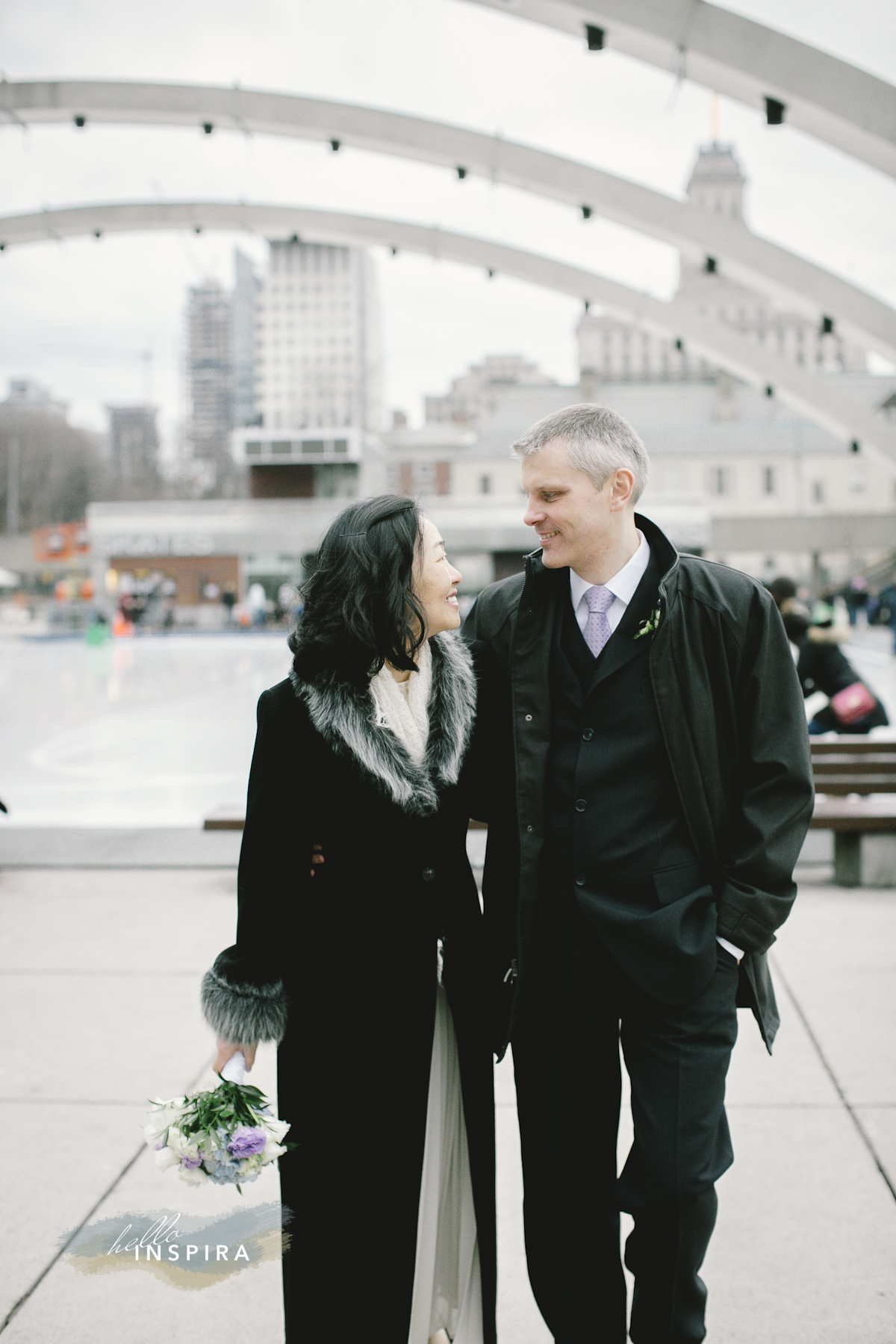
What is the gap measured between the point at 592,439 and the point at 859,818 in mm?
4302


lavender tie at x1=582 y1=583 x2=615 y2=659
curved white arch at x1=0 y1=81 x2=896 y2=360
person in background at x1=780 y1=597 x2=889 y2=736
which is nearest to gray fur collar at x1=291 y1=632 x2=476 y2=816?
lavender tie at x1=582 y1=583 x2=615 y2=659

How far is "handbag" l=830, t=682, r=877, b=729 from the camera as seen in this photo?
24.9ft

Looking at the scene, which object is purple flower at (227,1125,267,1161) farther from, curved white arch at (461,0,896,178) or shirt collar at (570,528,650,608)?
curved white arch at (461,0,896,178)

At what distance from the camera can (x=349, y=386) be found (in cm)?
10369

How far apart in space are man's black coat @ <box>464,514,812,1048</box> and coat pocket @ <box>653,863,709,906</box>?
0.05 ft

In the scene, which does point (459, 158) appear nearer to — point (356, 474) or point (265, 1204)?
point (265, 1204)

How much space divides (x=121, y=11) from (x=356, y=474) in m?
44.9

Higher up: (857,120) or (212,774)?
(857,120)

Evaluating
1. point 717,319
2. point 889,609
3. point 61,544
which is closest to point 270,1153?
point 889,609

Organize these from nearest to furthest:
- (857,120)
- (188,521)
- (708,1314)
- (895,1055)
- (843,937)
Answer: (708,1314) → (895,1055) → (843,937) → (857,120) → (188,521)

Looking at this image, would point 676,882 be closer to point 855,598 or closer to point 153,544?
point 855,598

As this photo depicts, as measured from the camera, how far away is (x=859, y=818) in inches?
229

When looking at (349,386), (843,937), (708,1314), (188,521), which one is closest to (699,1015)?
(708,1314)

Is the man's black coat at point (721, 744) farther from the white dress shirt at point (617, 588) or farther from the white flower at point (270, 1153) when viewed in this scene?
the white flower at point (270, 1153)
